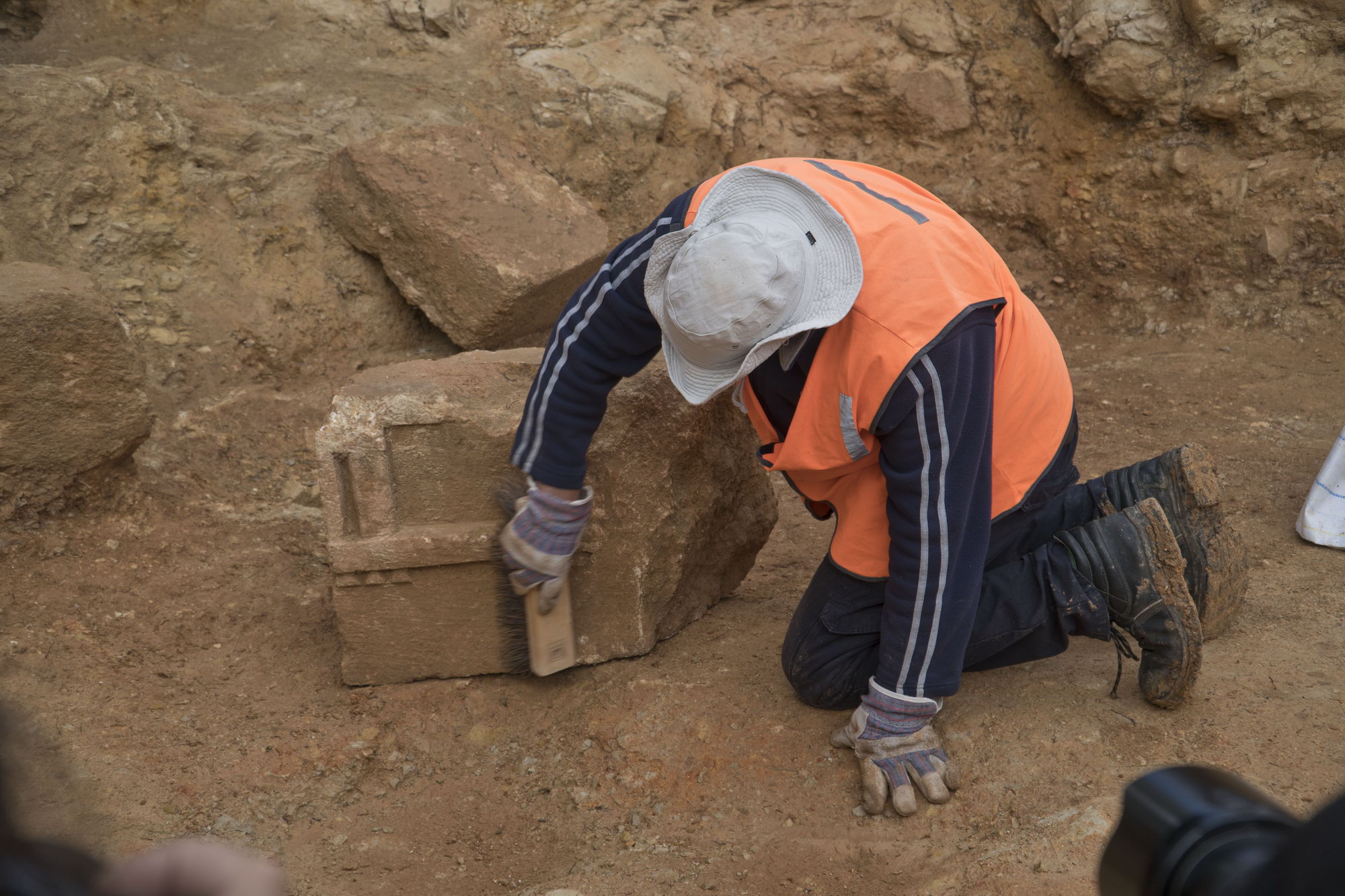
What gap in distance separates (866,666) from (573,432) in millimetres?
837

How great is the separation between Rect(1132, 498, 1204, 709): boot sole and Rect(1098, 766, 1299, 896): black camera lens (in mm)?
1366

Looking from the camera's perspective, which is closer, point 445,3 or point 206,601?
point 206,601

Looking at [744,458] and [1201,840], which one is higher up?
[1201,840]

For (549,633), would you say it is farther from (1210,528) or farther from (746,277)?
(1210,528)

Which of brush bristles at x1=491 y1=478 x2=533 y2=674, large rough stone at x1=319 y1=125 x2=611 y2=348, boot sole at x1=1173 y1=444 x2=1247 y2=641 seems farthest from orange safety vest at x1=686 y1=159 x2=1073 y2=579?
large rough stone at x1=319 y1=125 x2=611 y2=348

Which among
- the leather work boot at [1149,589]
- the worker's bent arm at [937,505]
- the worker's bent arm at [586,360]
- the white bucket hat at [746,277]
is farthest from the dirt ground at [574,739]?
the white bucket hat at [746,277]

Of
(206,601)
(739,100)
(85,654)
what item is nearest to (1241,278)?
(739,100)

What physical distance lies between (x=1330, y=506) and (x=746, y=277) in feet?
7.01

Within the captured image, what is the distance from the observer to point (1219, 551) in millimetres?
2344

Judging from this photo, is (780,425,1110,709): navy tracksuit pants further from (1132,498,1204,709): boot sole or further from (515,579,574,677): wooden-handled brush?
(515,579,574,677): wooden-handled brush

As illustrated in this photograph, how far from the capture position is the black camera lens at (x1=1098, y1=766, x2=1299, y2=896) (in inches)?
29.3

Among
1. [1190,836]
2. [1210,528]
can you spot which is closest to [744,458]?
[1210,528]

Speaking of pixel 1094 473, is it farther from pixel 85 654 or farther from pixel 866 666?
pixel 85 654

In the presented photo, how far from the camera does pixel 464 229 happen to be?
3639 millimetres
